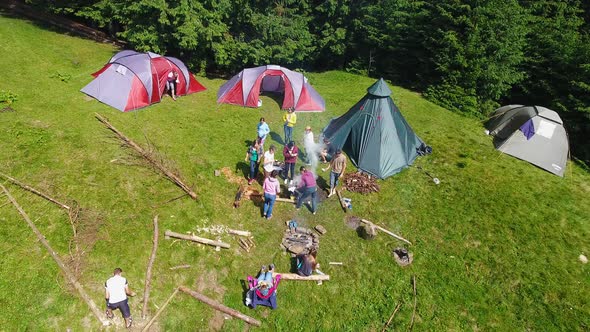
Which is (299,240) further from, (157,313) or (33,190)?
(33,190)

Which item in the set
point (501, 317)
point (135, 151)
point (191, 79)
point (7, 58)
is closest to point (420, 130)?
point (501, 317)

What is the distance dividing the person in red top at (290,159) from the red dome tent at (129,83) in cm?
777

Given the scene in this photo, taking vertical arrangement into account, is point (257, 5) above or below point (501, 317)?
above

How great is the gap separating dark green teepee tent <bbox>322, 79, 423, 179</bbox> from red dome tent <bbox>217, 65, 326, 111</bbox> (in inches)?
157

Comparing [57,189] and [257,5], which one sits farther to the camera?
[257,5]

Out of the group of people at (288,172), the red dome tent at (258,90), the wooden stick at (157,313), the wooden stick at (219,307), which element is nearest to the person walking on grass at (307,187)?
the group of people at (288,172)

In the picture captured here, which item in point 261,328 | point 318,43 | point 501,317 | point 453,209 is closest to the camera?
point 261,328

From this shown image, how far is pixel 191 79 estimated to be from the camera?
18.1m

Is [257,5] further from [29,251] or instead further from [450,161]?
[29,251]

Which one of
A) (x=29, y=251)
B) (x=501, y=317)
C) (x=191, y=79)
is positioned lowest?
(x=501, y=317)

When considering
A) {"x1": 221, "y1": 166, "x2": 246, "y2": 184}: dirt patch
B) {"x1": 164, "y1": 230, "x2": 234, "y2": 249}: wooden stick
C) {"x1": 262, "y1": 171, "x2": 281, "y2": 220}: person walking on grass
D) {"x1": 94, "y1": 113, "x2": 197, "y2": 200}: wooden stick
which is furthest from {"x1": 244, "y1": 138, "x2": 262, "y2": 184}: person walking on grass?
{"x1": 164, "y1": 230, "x2": 234, "y2": 249}: wooden stick

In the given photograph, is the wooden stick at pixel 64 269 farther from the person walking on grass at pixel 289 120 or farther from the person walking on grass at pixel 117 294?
the person walking on grass at pixel 289 120

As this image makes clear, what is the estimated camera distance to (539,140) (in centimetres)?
1591

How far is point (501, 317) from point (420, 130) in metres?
10.7
